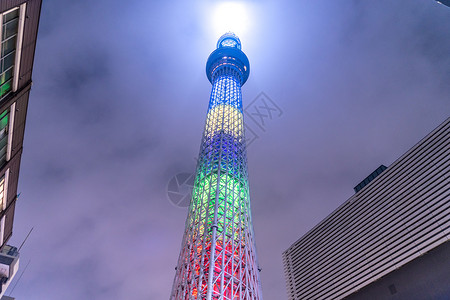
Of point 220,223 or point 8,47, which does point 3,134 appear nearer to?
point 8,47

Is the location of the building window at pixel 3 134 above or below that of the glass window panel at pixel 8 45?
below

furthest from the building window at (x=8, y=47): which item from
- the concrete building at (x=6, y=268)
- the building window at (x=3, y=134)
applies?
the concrete building at (x=6, y=268)

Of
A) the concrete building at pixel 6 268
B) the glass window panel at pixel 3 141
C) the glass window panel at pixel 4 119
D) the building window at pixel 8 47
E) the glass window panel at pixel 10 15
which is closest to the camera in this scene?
the glass window panel at pixel 10 15

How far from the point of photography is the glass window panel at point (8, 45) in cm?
1695

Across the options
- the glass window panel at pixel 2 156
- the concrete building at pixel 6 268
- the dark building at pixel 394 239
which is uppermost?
the dark building at pixel 394 239

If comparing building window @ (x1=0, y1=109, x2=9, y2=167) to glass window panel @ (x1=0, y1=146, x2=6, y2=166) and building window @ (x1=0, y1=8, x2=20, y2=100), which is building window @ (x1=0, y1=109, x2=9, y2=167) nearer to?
glass window panel @ (x1=0, y1=146, x2=6, y2=166)

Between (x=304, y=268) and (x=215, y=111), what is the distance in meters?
64.2

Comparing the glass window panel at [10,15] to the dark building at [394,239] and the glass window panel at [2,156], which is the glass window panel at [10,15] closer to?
the glass window panel at [2,156]

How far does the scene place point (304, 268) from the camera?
85.8 metres

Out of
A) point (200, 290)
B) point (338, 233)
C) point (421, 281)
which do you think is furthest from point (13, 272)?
point (338, 233)

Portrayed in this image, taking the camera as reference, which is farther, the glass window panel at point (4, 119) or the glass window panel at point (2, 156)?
the glass window panel at point (2, 156)

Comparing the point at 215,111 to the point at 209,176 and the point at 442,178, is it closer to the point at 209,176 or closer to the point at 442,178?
the point at 209,176

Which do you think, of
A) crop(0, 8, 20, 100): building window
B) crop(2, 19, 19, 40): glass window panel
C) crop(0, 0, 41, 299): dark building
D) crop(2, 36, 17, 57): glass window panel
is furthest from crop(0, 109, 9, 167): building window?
crop(2, 19, 19, 40): glass window panel

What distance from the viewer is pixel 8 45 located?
17312mm
